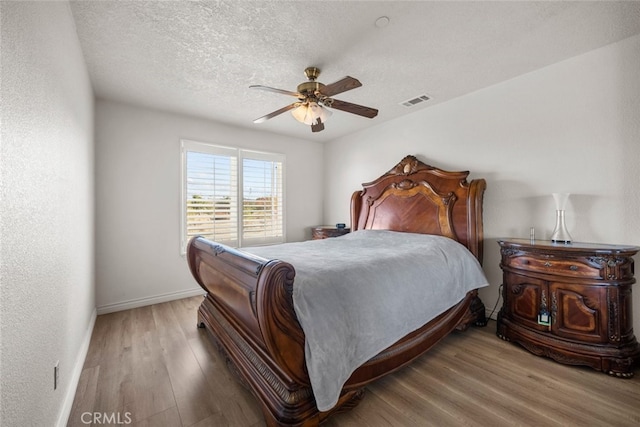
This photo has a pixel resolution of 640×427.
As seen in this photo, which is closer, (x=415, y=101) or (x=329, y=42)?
(x=329, y=42)

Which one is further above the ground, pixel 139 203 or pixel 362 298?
pixel 139 203

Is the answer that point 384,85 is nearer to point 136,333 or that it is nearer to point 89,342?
point 136,333

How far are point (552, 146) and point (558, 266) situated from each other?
4.11ft

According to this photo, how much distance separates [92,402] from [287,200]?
368 cm

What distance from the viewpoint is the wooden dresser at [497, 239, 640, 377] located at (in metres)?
1.97

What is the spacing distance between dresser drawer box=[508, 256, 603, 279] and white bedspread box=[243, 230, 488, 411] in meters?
0.42

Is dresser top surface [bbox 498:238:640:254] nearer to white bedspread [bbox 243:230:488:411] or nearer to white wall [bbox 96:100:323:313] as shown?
white bedspread [bbox 243:230:488:411]

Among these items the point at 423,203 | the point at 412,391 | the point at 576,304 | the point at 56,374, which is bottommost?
the point at 412,391

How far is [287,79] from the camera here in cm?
279

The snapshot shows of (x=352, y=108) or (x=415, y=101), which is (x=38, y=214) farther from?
(x=415, y=101)

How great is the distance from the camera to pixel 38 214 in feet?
4.00

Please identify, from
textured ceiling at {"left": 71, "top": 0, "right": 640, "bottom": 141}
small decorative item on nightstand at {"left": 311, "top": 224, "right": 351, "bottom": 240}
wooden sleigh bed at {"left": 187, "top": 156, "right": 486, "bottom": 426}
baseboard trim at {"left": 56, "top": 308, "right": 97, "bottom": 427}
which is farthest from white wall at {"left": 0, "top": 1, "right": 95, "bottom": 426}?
Result: small decorative item on nightstand at {"left": 311, "top": 224, "right": 351, "bottom": 240}

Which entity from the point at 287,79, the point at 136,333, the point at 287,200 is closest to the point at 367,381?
the point at 136,333

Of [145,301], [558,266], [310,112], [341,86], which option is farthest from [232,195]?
[558,266]
